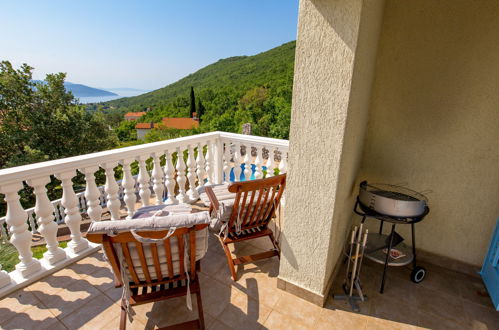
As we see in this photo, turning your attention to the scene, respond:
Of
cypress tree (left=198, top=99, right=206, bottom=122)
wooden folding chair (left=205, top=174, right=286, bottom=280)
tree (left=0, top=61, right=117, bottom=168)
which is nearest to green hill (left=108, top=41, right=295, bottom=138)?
cypress tree (left=198, top=99, right=206, bottom=122)

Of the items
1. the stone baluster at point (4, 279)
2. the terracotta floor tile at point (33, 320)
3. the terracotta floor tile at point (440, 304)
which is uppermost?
the stone baluster at point (4, 279)

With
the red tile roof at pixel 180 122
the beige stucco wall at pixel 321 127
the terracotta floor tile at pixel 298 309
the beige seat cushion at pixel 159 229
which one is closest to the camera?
the beige seat cushion at pixel 159 229

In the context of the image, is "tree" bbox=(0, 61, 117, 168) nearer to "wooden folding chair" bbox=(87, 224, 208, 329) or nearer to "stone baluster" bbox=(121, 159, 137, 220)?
"stone baluster" bbox=(121, 159, 137, 220)

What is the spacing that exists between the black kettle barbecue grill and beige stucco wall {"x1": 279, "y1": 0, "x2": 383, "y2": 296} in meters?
0.23

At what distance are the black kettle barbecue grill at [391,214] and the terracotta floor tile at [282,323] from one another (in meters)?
0.81

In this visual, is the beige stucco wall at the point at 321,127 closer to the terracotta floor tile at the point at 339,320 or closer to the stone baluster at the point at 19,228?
the terracotta floor tile at the point at 339,320

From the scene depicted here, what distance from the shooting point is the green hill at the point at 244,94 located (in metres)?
20.8

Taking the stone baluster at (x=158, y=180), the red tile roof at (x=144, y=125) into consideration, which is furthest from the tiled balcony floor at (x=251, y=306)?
the red tile roof at (x=144, y=125)

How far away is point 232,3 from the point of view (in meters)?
22.7

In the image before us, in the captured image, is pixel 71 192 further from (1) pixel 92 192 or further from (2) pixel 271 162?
(2) pixel 271 162

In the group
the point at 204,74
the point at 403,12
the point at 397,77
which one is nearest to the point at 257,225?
the point at 397,77

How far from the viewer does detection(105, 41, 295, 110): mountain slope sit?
2242cm

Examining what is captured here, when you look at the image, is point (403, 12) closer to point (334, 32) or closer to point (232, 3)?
point (334, 32)

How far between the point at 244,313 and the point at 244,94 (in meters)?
22.7
